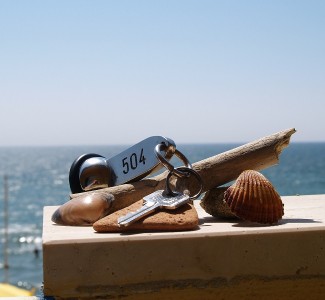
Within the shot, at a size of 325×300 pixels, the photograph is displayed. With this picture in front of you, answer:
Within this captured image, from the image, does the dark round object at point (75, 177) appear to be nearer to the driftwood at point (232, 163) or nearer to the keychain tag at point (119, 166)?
the keychain tag at point (119, 166)

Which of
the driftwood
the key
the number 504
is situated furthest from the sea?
the key

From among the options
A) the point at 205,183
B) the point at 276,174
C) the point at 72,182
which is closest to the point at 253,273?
the point at 205,183

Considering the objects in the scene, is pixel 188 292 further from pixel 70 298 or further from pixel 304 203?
pixel 304 203

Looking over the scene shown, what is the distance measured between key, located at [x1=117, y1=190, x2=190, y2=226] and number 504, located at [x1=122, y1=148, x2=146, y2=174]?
0.78 ft

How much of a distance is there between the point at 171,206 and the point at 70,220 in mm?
304

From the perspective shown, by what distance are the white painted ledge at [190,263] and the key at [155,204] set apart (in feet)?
0.18

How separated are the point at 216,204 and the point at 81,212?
1.33 ft

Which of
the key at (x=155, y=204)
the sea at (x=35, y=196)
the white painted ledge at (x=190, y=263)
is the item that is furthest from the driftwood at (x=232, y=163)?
the sea at (x=35, y=196)

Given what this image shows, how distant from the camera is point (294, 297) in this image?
1716 mm

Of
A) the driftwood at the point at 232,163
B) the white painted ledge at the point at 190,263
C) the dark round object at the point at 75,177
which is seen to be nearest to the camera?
the white painted ledge at the point at 190,263

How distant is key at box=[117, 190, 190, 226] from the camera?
67.3 inches

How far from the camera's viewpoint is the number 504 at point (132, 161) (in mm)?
2122

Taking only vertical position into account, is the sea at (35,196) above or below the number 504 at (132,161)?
below

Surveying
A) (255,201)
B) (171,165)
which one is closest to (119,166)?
(171,165)
